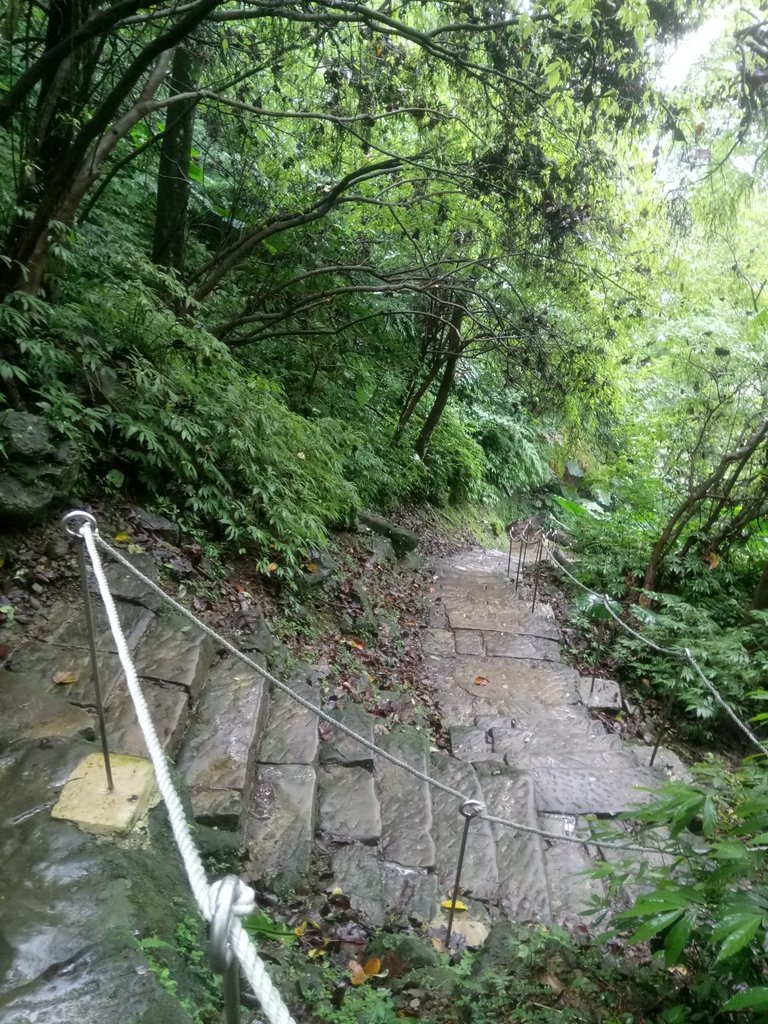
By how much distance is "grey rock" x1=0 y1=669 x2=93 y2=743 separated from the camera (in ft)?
10.2

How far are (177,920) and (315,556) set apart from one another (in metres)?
4.12

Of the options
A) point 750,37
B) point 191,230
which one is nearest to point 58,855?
point 750,37

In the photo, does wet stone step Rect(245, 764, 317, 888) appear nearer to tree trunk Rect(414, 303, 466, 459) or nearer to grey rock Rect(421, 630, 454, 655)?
grey rock Rect(421, 630, 454, 655)

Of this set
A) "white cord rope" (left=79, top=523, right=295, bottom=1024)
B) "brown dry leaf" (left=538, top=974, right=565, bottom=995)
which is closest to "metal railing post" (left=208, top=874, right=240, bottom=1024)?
"white cord rope" (left=79, top=523, right=295, bottom=1024)

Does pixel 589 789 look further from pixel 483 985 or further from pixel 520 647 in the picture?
pixel 520 647

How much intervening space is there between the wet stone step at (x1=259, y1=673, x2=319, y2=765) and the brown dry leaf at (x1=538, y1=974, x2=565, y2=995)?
169 cm

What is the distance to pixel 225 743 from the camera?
3553 millimetres

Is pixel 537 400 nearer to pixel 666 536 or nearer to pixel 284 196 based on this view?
pixel 666 536

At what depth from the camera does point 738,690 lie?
6.21 metres

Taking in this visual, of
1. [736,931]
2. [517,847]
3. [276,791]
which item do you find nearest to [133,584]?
[276,791]

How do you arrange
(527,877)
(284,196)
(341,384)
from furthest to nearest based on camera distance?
(341,384) < (284,196) < (527,877)

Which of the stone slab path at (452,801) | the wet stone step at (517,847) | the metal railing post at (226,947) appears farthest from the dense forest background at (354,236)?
the metal railing post at (226,947)

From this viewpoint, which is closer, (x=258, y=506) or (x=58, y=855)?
(x=58, y=855)

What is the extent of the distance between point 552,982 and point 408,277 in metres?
6.90
